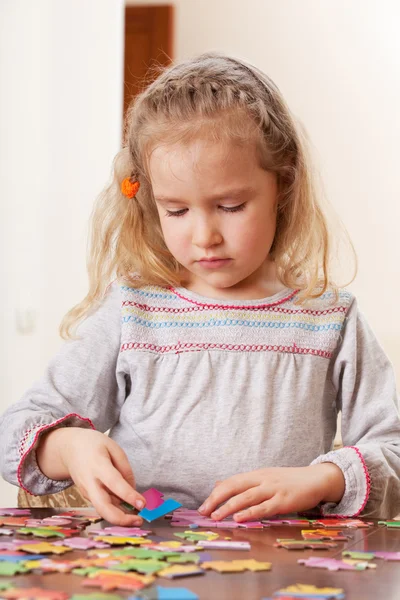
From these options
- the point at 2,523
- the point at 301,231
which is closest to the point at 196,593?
the point at 2,523

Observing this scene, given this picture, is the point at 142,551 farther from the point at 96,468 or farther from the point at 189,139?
the point at 189,139

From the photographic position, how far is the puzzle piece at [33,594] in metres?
0.63

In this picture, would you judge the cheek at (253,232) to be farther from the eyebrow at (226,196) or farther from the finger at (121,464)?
the finger at (121,464)

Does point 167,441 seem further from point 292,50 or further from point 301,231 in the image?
point 292,50

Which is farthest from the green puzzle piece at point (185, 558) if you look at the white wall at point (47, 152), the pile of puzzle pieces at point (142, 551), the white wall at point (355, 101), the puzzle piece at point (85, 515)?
the white wall at point (355, 101)

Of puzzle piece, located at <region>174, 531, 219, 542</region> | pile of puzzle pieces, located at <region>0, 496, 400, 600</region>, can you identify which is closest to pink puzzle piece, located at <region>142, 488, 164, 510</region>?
pile of puzzle pieces, located at <region>0, 496, 400, 600</region>

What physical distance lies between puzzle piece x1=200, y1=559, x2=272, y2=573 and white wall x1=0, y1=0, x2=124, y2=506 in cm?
239

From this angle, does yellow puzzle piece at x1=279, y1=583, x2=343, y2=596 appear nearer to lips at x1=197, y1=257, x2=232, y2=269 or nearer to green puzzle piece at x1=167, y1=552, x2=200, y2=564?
green puzzle piece at x1=167, y1=552, x2=200, y2=564

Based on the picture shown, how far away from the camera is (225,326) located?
132cm

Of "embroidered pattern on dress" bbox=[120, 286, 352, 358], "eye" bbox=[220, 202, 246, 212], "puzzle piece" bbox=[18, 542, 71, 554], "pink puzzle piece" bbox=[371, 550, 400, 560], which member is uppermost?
"eye" bbox=[220, 202, 246, 212]

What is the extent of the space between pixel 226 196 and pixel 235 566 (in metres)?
0.57

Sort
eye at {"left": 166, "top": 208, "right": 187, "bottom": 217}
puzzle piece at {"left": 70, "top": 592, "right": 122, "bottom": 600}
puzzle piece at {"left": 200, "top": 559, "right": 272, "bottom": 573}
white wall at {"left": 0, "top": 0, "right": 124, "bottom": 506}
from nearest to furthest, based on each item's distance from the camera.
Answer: puzzle piece at {"left": 70, "top": 592, "right": 122, "bottom": 600}
puzzle piece at {"left": 200, "top": 559, "right": 272, "bottom": 573}
eye at {"left": 166, "top": 208, "right": 187, "bottom": 217}
white wall at {"left": 0, "top": 0, "right": 124, "bottom": 506}

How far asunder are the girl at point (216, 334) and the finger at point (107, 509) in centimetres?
12

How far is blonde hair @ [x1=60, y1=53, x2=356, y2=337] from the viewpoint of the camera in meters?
1.25
